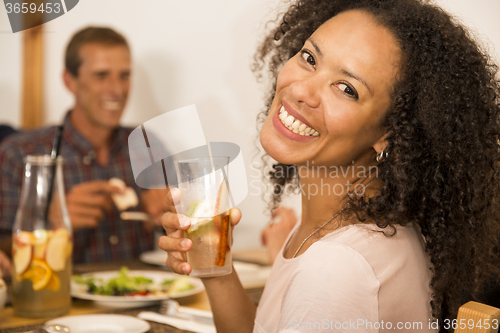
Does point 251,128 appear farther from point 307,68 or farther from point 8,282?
point 8,282

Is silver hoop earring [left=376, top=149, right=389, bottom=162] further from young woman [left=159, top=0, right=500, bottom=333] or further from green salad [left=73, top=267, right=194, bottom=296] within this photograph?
green salad [left=73, top=267, right=194, bottom=296]

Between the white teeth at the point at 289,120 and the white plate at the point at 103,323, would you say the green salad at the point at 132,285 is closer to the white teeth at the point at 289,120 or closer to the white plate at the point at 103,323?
the white plate at the point at 103,323

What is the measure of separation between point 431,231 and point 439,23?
36cm

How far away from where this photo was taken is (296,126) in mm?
794

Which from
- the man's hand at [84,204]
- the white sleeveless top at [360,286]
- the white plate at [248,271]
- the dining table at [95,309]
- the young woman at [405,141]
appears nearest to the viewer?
the white sleeveless top at [360,286]

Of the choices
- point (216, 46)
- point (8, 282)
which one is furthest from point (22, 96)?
point (8, 282)

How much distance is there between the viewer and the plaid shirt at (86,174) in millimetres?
1966

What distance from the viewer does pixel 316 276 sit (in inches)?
25.0

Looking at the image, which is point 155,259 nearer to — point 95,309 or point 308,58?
point 95,309

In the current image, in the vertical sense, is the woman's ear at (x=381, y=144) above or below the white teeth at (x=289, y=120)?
below

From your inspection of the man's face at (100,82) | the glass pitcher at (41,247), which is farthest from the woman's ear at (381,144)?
the man's face at (100,82)

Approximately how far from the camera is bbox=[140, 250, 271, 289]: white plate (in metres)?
1.21

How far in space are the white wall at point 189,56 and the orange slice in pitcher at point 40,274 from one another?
43cm

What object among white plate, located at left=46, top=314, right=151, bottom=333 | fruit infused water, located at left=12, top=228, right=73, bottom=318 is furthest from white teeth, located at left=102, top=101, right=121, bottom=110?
white plate, located at left=46, top=314, right=151, bottom=333
